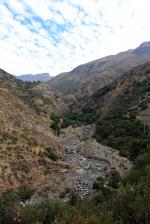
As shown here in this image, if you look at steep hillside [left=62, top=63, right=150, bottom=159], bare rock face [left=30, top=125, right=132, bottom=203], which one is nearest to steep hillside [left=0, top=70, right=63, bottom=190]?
bare rock face [left=30, top=125, right=132, bottom=203]

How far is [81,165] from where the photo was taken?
37.1 m

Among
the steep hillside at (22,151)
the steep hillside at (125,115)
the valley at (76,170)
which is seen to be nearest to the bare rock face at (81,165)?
the valley at (76,170)

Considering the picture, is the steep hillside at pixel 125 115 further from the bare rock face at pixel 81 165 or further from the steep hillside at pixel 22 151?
the steep hillside at pixel 22 151

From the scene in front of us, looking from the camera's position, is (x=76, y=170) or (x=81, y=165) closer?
(x=76, y=170)

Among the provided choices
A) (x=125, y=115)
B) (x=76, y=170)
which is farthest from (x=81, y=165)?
(x=125, y=115)

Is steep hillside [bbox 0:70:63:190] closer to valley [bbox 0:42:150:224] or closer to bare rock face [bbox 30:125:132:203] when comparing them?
valley [bbox 0:42:150:224]

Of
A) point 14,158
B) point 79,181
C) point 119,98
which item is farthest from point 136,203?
point 119,98

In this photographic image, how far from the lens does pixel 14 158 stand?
31969 mm

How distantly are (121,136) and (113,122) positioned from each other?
9.15 m

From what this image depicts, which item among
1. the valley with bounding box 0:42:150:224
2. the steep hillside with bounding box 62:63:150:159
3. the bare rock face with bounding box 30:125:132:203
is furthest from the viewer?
the steep hillside with bounding box 62:63:150:159

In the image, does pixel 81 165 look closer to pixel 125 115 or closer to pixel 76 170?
pixel 76 170

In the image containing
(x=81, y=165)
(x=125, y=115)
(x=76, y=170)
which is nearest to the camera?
(x=76, y=170)

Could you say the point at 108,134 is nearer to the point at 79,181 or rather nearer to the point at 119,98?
the point at 79,181

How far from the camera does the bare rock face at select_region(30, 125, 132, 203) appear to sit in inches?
1063
